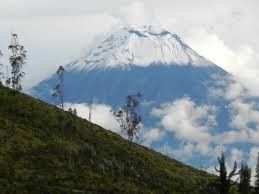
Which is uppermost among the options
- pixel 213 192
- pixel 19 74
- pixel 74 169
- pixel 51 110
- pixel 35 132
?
pixel 19 74

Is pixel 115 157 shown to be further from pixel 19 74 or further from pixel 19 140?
pixel 19 74

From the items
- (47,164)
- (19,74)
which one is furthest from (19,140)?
(19,74)

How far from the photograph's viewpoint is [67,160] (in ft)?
343

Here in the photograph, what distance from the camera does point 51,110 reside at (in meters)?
143

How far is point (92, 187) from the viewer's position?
85250 millimetres

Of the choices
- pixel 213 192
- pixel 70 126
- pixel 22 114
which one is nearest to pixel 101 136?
pixel 70 126

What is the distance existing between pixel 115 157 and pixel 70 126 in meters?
14.4

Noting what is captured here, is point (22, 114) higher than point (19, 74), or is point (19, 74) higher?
point (19, 74)

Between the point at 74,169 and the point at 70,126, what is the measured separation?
3696 cm

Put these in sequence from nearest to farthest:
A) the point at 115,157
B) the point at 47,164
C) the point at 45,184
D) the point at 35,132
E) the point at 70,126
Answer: the point at 45,184 < the point at 47,164 < the point at 35,132 < the point at 115,157 < the point at 70,126

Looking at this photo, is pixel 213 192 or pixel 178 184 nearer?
pixel 213 192

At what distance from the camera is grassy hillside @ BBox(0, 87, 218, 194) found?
83812 mm

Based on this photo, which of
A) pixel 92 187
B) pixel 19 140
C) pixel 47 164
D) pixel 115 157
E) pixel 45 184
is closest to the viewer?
pixel 45 184

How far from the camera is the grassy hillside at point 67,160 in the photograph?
83.8 m
